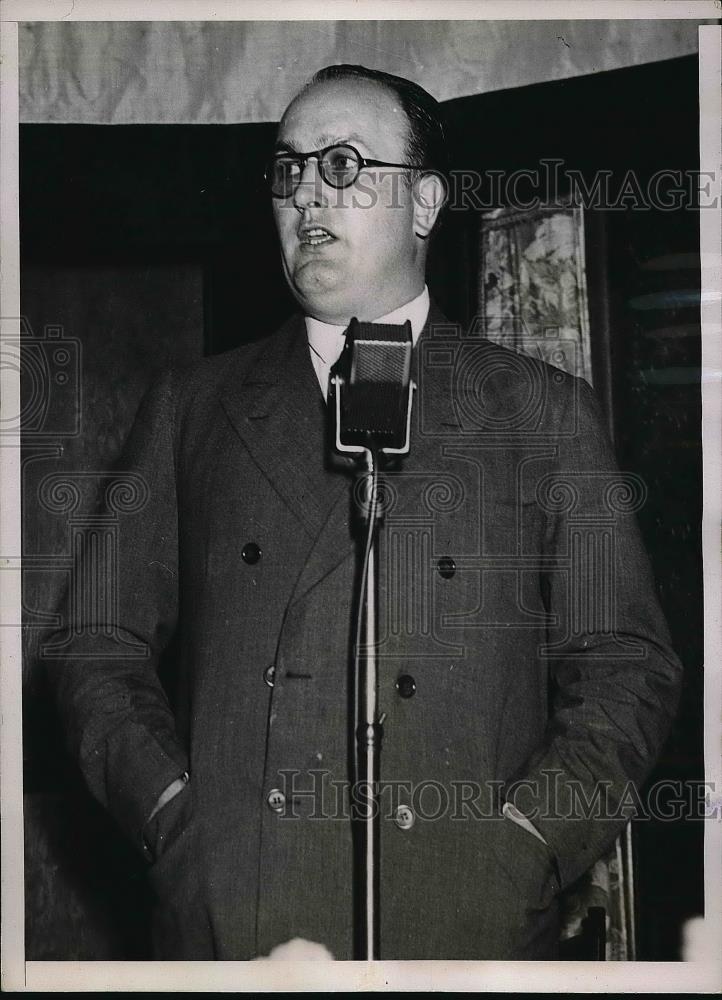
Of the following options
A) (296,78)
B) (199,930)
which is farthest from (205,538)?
(296,78)

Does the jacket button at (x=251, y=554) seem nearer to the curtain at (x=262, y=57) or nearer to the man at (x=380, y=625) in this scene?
the man at (x=380, y=625)

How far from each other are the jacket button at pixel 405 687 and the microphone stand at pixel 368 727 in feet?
0.10

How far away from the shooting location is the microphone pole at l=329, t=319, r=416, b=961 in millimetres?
1362

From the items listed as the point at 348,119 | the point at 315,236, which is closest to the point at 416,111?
the point at 348,119

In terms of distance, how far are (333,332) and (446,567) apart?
0.34 meters

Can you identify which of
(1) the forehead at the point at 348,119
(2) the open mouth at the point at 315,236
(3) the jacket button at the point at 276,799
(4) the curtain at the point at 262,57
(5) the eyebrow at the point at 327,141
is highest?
(4) the curtain at the point at 262,57

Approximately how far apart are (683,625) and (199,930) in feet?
2.45

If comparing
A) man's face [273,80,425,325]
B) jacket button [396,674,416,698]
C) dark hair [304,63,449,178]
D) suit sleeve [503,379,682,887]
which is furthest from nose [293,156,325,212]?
jacket button [396,674,416,698]

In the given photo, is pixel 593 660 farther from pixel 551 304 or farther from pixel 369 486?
pixel 551 304

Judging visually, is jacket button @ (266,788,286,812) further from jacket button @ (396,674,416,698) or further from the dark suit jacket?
jacket button @ (396,674,416,698)

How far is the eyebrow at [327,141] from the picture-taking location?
145 centimetres

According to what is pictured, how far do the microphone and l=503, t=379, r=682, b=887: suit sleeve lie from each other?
237 millimetres

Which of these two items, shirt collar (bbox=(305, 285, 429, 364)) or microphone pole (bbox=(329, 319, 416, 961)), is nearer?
microphone pole (bbox=(329, 319, 416, 961))

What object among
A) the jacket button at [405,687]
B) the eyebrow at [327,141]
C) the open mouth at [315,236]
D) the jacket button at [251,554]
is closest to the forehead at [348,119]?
the eyebrow at [327,141]
